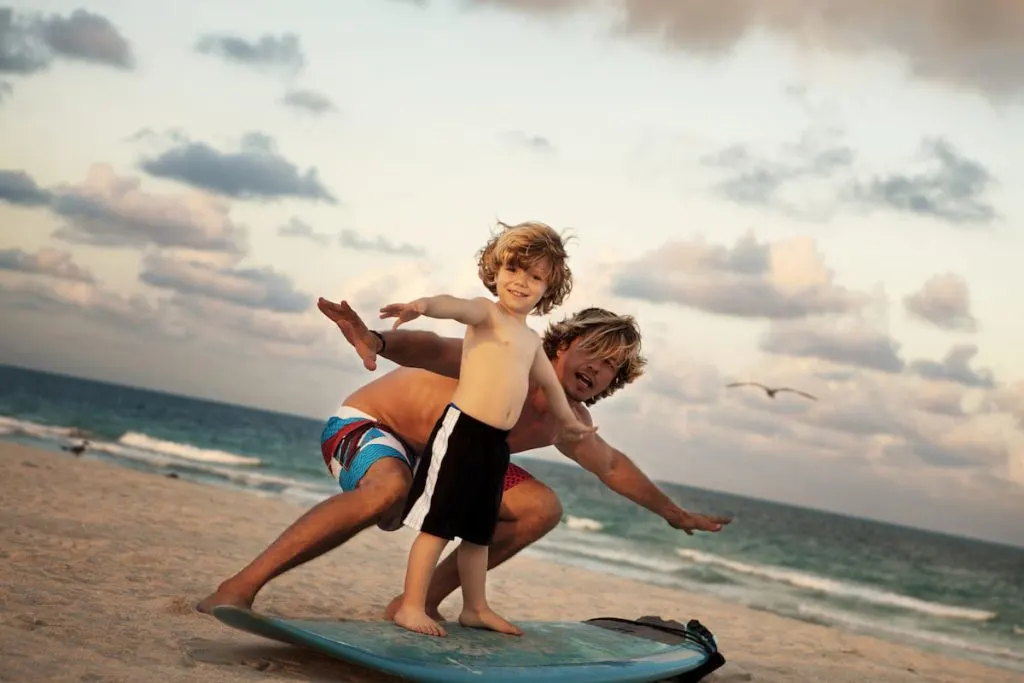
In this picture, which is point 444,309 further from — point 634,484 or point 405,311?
point 634,484

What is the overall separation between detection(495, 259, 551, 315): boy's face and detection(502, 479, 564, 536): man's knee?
0.88 meters

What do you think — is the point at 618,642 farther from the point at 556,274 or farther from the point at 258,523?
the point at 258,523

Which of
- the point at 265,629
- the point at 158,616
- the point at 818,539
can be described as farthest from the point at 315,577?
the point at 818,539

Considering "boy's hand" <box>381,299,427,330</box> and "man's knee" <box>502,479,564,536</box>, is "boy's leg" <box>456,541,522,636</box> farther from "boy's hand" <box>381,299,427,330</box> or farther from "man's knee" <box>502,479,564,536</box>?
"boy's hand" <box>381,299,427,330</box>

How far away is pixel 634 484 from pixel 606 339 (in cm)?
79

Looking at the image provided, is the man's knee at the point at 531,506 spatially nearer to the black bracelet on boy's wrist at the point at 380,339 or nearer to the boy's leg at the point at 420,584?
the boy's leg at the point at 420,584

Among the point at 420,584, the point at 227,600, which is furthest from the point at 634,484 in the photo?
the point at 227,600

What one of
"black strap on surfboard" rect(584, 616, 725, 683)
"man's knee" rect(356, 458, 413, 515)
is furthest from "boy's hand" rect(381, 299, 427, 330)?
"black strap on surfboard" rect(584, 616, 725, 683)

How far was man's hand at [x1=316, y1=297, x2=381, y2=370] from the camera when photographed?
134 inches

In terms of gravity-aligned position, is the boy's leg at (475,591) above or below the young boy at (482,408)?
below

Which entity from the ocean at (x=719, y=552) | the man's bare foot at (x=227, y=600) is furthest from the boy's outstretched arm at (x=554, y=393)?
the ocean at (x=719, y=552)

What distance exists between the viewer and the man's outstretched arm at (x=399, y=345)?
11.2 ft

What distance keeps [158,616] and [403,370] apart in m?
1.54

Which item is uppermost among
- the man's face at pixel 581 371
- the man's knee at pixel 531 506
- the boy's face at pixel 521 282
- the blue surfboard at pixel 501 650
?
the boy's face at pixel 521 282
